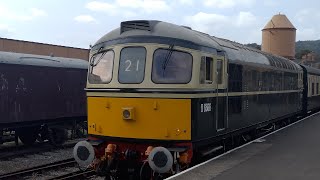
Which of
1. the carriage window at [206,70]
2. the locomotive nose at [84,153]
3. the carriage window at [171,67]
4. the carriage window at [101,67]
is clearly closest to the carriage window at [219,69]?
the carriage window at [206,70]

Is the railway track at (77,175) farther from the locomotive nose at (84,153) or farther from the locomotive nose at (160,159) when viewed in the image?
the locomotive nose at (160,159)

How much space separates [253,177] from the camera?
24.9ft

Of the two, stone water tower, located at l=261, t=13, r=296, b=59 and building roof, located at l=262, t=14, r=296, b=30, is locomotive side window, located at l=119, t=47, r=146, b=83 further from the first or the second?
building roof, located at l=262, t=14, r=296, b=30

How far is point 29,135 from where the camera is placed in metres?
16.1

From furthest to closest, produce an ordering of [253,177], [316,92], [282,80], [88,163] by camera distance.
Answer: [316,92], [282,80], [88,163], [253,177]

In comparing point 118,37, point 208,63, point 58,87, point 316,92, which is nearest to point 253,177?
point 208,63

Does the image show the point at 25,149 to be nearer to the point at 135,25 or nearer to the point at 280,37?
the point at 135,25

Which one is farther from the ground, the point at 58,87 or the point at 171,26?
the point at 171,26

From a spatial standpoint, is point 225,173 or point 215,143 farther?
point 215,143

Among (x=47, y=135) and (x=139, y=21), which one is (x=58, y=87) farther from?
(x=139, y=21)

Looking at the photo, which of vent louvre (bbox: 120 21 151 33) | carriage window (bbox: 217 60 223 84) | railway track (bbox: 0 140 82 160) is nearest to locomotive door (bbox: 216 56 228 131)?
carriage window (bbox: 217 60 223 84)

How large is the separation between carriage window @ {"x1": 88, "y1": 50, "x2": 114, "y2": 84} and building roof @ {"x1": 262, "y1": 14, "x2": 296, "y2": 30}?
161 ft

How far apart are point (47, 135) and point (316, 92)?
16754 mm

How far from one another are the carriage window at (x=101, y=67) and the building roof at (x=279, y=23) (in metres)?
49.2
